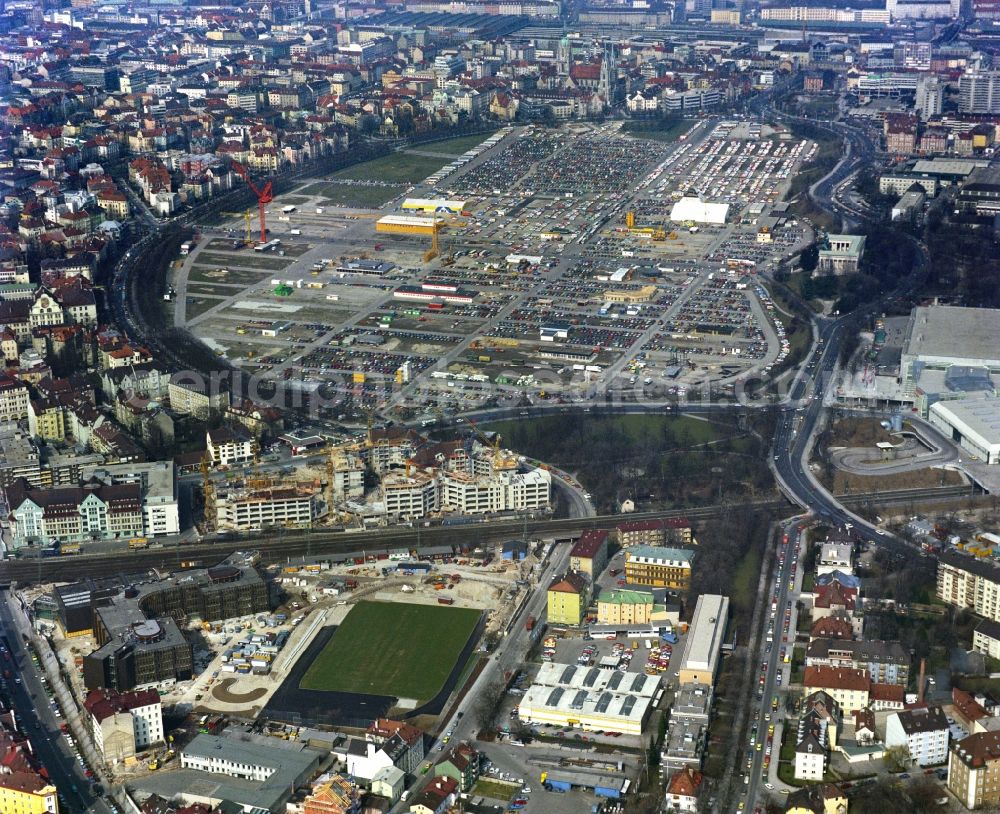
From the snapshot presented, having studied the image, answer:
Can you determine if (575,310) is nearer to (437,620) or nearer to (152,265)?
→ (152,265)

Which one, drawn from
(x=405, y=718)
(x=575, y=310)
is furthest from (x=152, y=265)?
(x=405, y=718)

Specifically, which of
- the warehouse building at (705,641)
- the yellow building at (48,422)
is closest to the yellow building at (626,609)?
the warehouse building at (705,641)

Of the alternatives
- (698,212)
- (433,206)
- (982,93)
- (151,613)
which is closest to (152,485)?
(151,613)

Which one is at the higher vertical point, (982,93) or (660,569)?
(982,93)

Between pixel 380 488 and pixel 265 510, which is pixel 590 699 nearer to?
pixel 265 510

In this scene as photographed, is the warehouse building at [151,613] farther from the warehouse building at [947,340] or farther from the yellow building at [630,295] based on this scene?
the yellow building at [630,295]

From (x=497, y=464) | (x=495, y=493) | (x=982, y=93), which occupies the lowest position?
(x=495, y=493)
